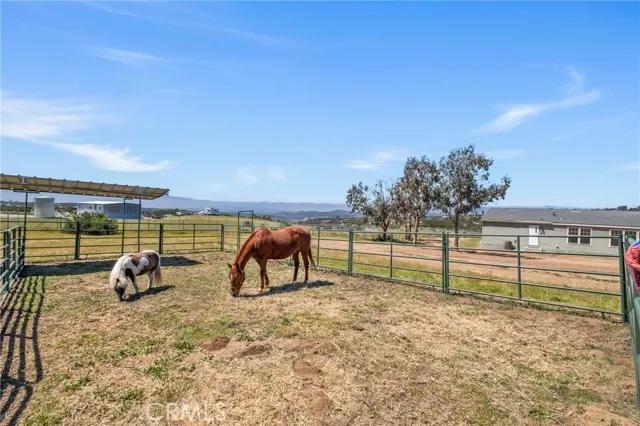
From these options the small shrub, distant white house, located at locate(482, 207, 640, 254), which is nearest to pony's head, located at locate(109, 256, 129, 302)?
the small shrub

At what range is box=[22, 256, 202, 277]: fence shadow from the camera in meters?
9.49

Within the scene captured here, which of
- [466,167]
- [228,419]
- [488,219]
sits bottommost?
[228,419]

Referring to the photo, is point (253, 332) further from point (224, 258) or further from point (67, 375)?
point (224, 258)

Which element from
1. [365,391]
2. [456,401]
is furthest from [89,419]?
[456,401]

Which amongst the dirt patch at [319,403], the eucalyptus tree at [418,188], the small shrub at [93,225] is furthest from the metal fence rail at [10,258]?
the eucalyptus tree at [418,188]

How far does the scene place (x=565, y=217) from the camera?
2683cm

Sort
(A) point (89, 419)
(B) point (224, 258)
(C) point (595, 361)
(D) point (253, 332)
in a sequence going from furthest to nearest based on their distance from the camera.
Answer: (B) point (224, 258) → (D) point (253, 332) → (C) point (595, 361) → (A) point (89, 419)

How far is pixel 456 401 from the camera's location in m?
3.46

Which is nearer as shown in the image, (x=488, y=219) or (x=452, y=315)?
(x=452, y=315)

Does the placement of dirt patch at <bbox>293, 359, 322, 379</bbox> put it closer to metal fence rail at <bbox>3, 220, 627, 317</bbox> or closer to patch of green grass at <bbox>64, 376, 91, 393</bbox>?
patch of green grass at <bbox>64, 376, 91, 393</bbox>

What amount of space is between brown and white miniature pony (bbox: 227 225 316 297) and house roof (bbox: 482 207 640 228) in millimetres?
22837

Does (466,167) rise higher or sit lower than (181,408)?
higher

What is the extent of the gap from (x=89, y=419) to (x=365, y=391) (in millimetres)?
2331

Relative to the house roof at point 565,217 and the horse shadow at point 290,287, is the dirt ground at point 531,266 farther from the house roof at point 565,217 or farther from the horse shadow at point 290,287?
the house roof at point 565,217
